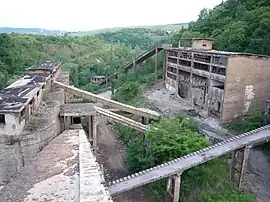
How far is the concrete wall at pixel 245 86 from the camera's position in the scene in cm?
2493

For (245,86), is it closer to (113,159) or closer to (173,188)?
(113,159)

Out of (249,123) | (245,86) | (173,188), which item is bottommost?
(173,188)

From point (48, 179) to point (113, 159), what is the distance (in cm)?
1064

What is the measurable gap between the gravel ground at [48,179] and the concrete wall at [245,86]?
14.1 m

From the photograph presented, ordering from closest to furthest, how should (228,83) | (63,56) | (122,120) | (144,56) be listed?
(122,120), (228,83), (144,56), (63,56)

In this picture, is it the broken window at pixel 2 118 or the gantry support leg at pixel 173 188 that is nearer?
the gantry support leg at pixel 173 188

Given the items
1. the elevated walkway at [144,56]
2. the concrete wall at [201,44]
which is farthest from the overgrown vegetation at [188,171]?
the elevated walkway at [144,56]

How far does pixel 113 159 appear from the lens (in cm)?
2438

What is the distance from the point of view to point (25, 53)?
64.2m

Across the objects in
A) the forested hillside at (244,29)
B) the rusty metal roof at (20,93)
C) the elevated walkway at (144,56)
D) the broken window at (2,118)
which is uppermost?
the forested hillside at (244,29)

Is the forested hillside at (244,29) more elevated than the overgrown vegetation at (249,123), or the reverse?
the forested hillside at (244,29)

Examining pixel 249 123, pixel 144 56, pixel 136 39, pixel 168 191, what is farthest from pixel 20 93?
pixel 136 39

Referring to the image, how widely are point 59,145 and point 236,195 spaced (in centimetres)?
1124

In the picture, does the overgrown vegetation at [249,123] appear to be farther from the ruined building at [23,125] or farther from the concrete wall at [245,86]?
the ruined building at [23,125]
